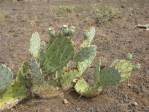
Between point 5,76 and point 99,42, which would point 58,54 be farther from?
point 99,42

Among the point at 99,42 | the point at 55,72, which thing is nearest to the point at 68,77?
the point at 55,72

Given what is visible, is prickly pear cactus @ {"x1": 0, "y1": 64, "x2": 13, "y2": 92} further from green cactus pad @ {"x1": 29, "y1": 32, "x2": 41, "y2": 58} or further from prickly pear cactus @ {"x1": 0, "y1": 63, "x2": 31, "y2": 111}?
green cactus pad @ {"x1": 29, "y1": 32, "x2": 41, "y2": 58}

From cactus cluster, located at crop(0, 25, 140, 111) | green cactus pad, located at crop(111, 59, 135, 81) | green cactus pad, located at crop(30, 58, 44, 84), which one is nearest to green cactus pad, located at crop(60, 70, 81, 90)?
cactus cluster, located at crop(0, 25, 140, 111)

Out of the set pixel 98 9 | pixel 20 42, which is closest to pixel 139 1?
pixel 98 9

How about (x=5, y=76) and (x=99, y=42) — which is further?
(x=99, y=42)

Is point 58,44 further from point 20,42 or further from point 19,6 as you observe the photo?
point 19,6

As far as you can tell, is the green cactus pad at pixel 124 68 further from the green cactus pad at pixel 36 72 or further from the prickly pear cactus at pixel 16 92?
the prickly pear cactus at pixel 16 92
